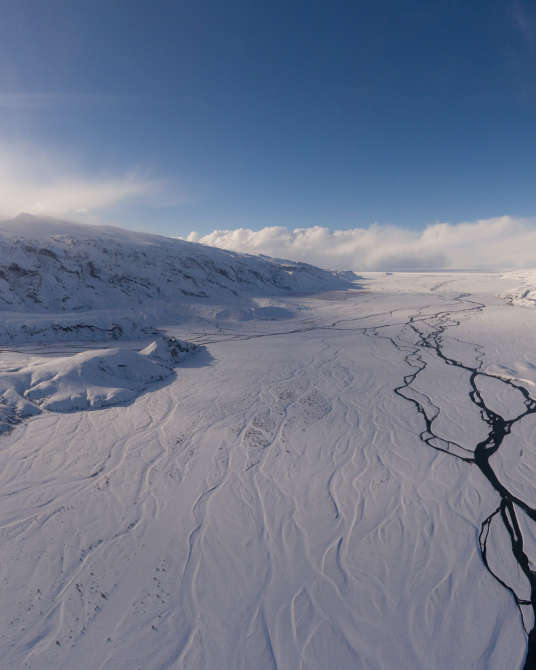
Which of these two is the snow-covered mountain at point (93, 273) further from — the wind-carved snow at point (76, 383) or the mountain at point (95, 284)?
the wind-carved snow at point (76, 383)

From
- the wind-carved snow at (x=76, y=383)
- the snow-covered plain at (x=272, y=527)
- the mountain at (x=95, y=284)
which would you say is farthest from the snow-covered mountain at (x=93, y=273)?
the snow-covered plain at (x=272, y=527)

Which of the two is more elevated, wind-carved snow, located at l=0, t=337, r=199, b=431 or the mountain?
the mountain

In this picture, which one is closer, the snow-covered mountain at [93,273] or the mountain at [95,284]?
the mountain at [95,284]

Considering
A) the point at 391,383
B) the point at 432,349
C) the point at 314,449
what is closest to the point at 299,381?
the point at 391,383

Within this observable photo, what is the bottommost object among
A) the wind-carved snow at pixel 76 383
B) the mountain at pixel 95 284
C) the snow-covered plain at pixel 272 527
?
the snow-covered plain at pixel 272 527

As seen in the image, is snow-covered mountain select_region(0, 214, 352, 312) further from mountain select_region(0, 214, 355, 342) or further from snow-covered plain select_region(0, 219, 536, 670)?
snow-covered plain select_region(0, 219, 536, 670)

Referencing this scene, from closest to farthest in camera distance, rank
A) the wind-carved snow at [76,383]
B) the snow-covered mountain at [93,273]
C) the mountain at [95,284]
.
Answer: the wind-carved snow at [76,383]
the mountain at [95,284]
the snow-covered mountain at [93,273]

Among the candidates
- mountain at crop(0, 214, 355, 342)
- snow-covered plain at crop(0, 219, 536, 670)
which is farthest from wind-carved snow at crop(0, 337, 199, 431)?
mountain at crop(0, 214, 355, 342)

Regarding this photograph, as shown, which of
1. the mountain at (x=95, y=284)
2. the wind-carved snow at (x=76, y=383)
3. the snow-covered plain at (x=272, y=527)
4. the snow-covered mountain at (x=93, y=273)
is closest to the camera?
the snow-covered plain at (x=272, y=527)
